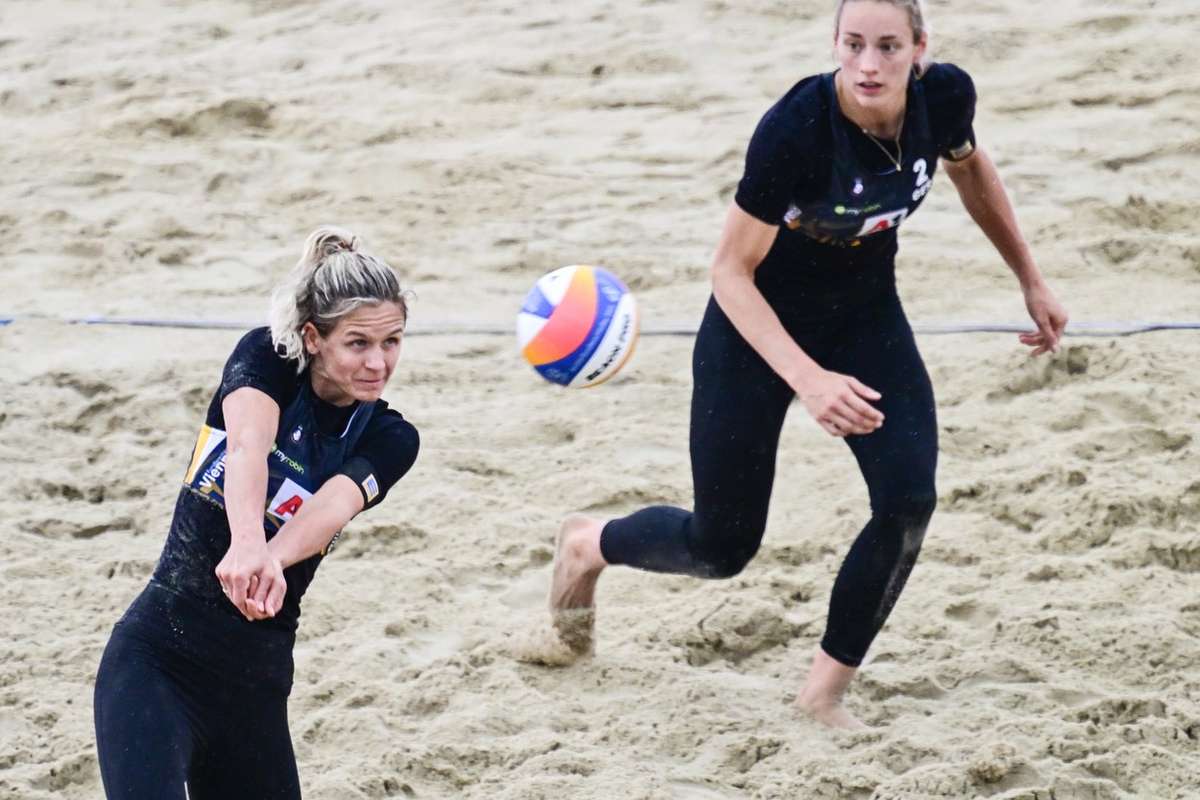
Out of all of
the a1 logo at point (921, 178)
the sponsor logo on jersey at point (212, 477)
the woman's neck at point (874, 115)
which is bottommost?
the sponsor logo on jersey at point (212, 477)

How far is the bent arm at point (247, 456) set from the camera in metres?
3.12

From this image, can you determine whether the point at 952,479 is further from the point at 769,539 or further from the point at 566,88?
the point at 566,88

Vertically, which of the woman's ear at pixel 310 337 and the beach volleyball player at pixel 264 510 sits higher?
the woman's ear at pixel 310 337

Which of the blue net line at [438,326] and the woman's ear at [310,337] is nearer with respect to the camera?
the woman's ear at [310,337]

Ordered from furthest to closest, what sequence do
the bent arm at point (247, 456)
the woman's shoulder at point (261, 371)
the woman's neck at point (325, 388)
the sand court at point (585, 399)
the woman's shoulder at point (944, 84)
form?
the sand court at point (585, 399), the woman's shoulder at point (944, 84), the woman's neck at point (325, 388), the woman's shoulder at point (261, 371), the bent arm at point (247, 456)

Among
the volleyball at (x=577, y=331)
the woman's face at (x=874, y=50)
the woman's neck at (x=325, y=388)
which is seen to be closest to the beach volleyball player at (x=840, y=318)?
the woman's face at (x=874, y=50)

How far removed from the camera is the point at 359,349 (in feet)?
10.8

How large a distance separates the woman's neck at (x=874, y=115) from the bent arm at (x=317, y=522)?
1.37 m

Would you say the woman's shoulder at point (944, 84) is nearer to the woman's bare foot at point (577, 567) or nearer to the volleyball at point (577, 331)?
the volleyball at point (577, 331)

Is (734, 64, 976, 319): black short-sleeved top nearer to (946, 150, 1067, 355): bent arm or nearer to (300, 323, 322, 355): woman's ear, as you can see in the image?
(946, 150, 1067, 355): bent arm

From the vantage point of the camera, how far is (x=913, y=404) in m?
3.93

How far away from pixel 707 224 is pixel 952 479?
2.07 m

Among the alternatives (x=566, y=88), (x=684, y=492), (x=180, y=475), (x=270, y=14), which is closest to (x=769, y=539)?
(x=684, y=492)

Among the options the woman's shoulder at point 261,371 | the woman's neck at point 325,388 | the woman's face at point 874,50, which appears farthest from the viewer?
the woman's face at point 874,50
